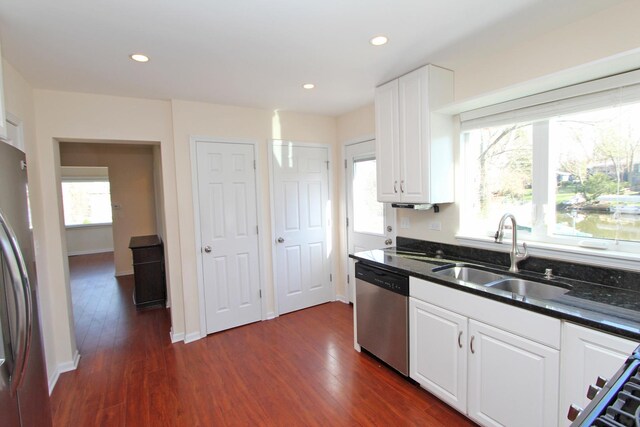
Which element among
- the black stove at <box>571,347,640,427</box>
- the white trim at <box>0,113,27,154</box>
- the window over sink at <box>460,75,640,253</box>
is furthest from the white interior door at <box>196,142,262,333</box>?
the black stove at <box>571,347,640,427</box>

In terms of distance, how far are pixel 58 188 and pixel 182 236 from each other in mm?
1127

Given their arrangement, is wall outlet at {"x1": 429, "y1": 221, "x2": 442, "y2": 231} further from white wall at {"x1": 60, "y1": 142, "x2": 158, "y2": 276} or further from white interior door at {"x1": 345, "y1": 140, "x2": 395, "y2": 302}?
white wall at {"x1": 60, "y1": 142, "x2": 158, "y2": 276}

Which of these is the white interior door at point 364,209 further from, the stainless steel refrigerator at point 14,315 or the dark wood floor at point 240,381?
the stainless steel refrigerator at point 14,315

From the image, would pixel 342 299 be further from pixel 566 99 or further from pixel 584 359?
pixel 566 99

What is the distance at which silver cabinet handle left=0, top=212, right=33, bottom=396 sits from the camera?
1.21 m

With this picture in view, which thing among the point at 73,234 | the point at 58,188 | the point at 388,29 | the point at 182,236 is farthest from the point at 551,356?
the point at 73,234

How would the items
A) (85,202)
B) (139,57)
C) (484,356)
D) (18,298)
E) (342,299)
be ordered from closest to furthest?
(18,298) → (484,356) → (139,57) → (342,299) → (85,202)

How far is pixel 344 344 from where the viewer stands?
10.1 ft

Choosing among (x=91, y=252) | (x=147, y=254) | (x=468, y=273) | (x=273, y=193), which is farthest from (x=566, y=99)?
(x=91, y=252)

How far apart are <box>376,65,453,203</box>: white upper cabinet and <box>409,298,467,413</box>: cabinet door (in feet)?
2.91

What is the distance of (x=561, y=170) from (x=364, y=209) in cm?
202

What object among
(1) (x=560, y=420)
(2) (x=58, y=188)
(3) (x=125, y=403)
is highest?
(2) (x=58, y=188)

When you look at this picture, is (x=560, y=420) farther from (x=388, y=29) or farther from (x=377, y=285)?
(x=388, y=29)

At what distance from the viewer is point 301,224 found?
393 centimetres
